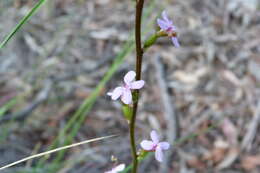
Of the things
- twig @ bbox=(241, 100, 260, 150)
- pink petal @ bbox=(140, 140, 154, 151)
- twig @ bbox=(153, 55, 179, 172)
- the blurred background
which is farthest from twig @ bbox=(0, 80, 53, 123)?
pink petal @ bbox=(140, 140, 154, 151)

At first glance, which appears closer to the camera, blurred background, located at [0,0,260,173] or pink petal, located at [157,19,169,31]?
pink petal, located at [157,19,169,31]

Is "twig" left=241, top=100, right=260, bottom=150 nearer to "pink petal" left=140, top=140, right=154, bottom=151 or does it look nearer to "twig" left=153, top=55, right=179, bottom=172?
"twig" left=153, top=55, right=179, bottom=172

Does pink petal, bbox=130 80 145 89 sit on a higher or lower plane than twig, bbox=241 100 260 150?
higher

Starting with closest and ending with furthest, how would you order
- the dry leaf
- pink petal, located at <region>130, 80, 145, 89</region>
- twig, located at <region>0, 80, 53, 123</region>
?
pink petal, located at <region>130, 80, 145, 89</region> → the dry leaf → twig, located at <region>0, 80, 53, 123</region>

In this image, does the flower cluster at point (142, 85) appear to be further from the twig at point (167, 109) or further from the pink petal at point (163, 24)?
the twig at point (167, 109)

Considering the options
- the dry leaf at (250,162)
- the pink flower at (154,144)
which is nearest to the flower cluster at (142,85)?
the pink flower at (154,144)

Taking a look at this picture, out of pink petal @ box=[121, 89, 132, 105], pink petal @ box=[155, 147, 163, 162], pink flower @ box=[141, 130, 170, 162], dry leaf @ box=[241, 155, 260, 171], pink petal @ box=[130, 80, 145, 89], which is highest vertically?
pink petal @ box=[130, 80, 145, 89]

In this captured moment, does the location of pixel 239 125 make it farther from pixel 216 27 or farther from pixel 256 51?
pixel 216 27

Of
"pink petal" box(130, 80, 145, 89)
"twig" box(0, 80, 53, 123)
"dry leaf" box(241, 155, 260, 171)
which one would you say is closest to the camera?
"pink petal" box(130, 80, 145, 89)
